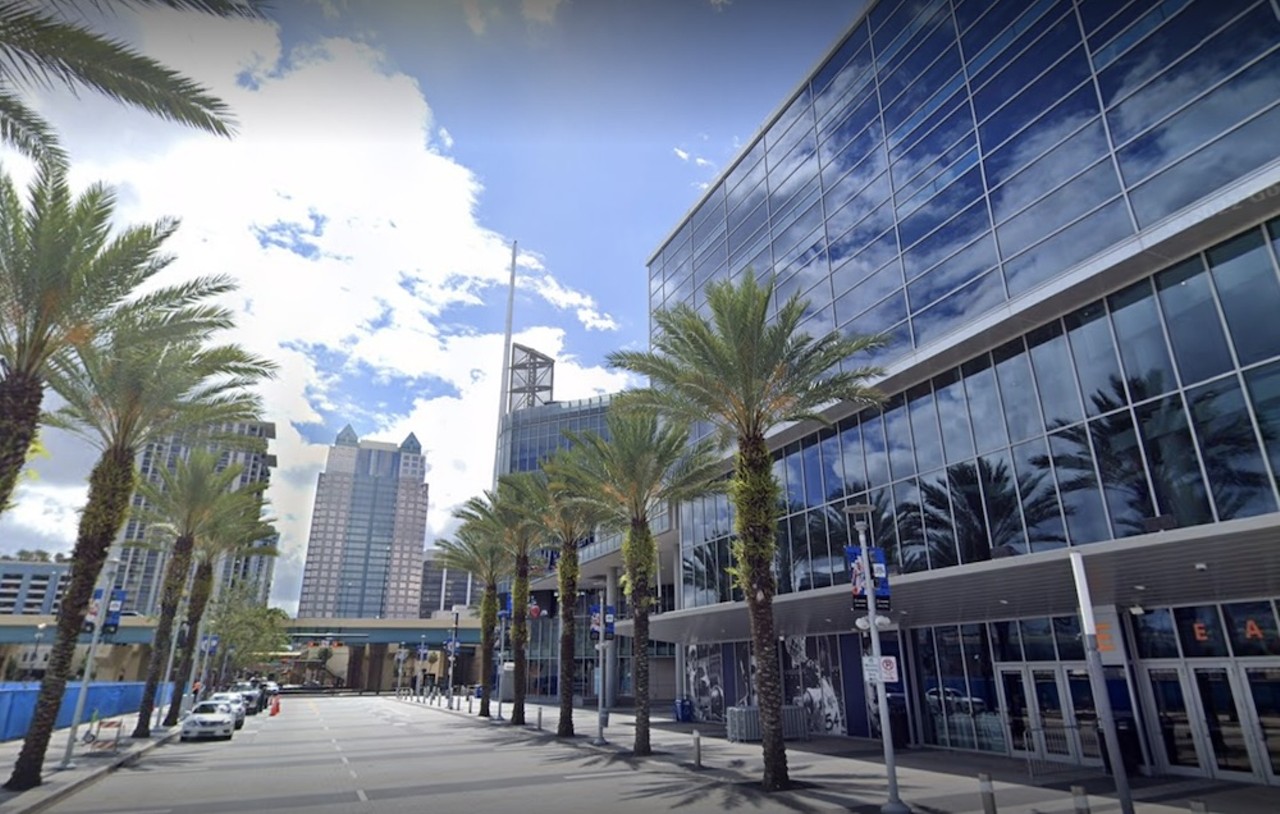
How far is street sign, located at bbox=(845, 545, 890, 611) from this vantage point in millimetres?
15234

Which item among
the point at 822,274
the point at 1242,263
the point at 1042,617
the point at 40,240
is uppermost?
the point at 822,274

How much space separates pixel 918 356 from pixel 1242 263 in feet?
26.1

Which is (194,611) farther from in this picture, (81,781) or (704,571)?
(704,571)

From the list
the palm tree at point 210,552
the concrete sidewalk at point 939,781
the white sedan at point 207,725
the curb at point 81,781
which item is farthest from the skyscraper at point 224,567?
the concrete sidewalk at point 939,781

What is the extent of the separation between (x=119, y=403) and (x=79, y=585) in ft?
15.6

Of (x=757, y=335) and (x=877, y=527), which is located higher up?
(x=757, y=335)

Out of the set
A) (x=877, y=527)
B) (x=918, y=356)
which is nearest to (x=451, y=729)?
(x=877, y=527)

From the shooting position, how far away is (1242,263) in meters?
14.1

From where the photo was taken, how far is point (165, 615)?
29484 millimetres

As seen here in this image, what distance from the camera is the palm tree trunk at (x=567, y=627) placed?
28.3m

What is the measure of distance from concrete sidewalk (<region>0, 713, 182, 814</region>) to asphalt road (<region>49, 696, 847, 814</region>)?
43 centimetres

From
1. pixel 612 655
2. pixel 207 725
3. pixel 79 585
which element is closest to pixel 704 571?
pixel 207 725

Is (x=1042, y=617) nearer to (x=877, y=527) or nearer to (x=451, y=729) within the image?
(x=877, y=527)

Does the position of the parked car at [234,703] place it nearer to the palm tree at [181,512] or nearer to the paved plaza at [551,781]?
the palm tree at [181,512]
